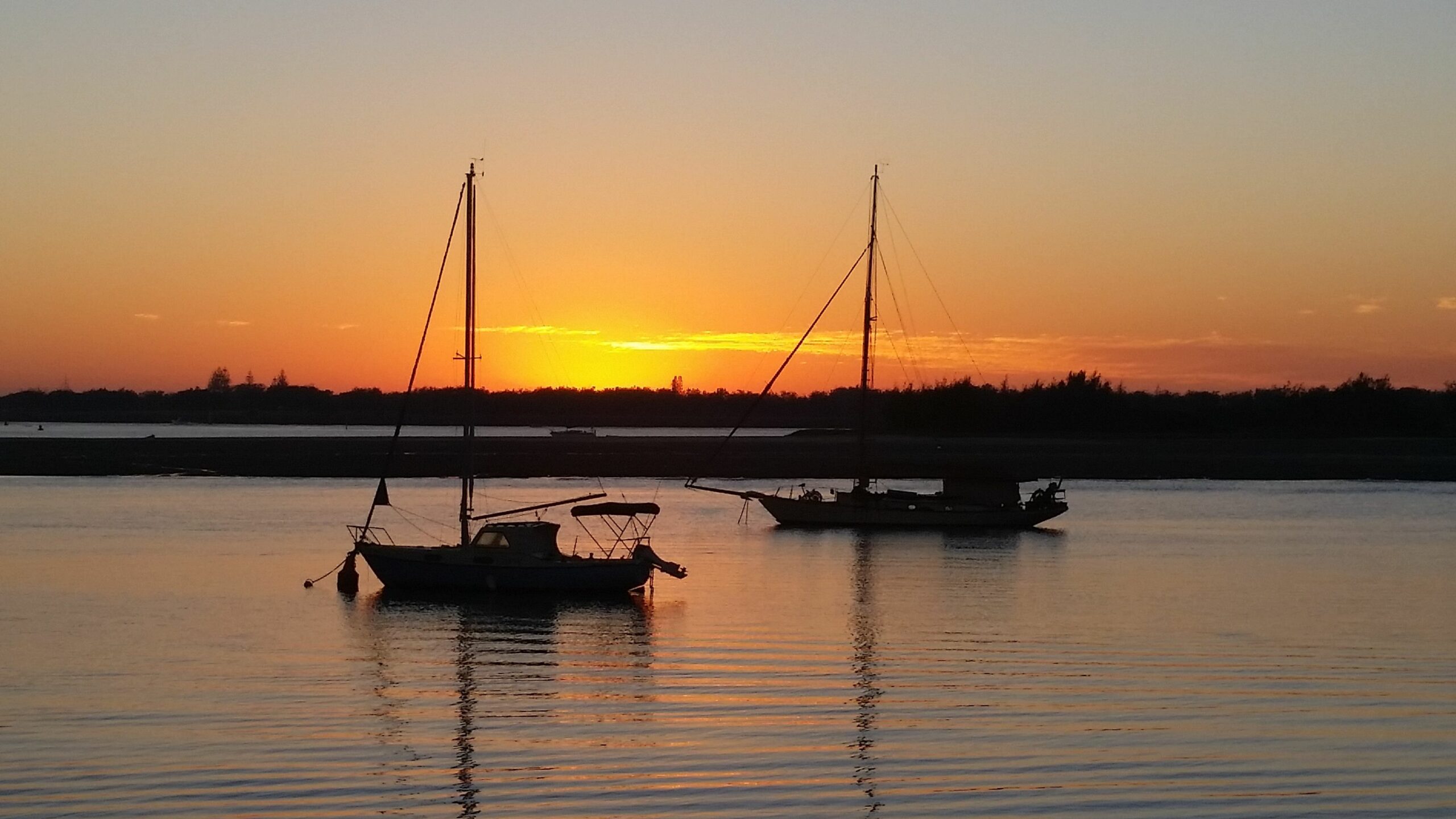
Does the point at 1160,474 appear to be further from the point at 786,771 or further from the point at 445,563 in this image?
the point at 786,771

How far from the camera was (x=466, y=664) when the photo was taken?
25.2 metres

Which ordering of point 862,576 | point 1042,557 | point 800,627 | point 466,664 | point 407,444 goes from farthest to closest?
point 407,444 → point 1042,557 → point 862,576 → point 800,627 → point 466,664

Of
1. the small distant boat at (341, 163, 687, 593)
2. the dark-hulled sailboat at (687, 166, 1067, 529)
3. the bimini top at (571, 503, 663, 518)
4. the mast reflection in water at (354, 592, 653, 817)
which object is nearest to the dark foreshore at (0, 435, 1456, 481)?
the dark-hulled sailboat at (687, 166, 1067, 529)

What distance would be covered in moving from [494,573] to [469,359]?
6.20 metres

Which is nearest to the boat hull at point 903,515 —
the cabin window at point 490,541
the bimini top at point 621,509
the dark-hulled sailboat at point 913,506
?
the dark-hulled sailboat at point 913,506

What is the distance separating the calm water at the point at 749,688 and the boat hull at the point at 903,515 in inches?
352

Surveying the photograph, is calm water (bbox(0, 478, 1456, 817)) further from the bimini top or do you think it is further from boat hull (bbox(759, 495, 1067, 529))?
boat hull (bbox(759, 495, 1067, 529))

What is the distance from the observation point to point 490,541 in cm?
3475

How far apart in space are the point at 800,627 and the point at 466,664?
7703 millimetres

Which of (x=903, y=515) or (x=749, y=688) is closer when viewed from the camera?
(x=749, y=688)

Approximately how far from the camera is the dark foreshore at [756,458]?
85.2 m

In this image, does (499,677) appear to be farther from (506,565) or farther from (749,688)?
(506,565)

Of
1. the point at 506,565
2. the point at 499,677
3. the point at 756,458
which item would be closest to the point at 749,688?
the point at 499,677

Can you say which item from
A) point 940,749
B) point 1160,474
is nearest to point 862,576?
point 940,749
